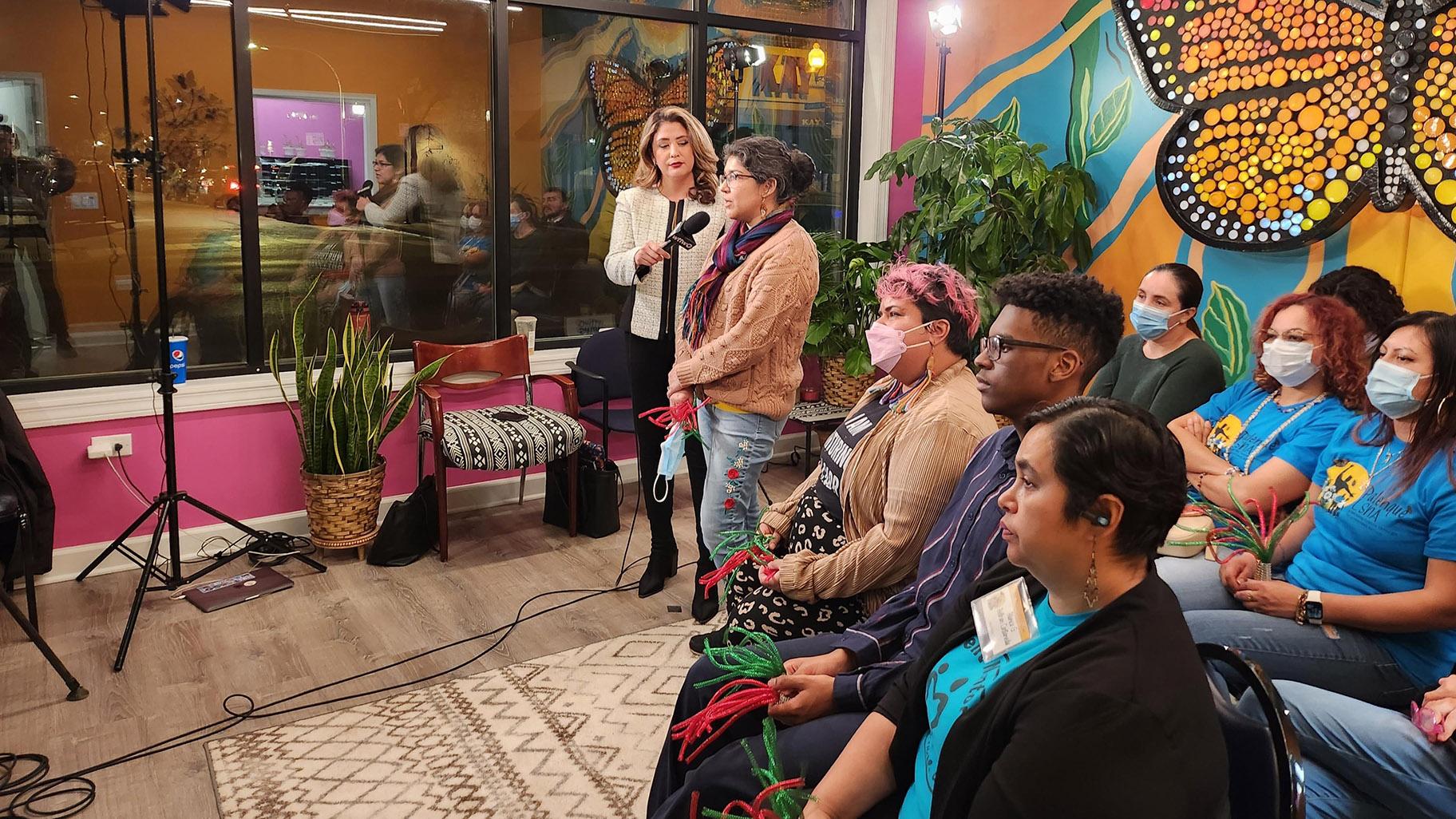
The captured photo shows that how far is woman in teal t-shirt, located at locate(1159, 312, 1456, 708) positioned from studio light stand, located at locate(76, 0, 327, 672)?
3.07m

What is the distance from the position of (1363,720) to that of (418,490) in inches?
128

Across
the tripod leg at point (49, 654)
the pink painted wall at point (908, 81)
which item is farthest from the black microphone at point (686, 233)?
the pink painted wall at point (908, 81)

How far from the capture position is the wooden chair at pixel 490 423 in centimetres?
400

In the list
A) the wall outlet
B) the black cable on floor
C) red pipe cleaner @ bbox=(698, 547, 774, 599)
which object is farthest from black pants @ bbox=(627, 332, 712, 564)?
the wall outlet

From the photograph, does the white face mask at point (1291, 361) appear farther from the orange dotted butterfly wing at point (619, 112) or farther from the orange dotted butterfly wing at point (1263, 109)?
the orange dotted butterfly wing at point (619, 112)

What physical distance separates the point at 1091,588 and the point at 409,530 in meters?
3.21

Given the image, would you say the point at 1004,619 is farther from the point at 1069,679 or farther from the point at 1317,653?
the point at 1317,653

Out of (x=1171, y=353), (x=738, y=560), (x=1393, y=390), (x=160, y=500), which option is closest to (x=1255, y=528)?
(x=1393, y=390)

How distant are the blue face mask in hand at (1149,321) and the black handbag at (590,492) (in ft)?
6.91

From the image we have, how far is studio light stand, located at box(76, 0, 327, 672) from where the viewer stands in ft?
10.9

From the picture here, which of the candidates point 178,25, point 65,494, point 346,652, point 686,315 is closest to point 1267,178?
point 686,315

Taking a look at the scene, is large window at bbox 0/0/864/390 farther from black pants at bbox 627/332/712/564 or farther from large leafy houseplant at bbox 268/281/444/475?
black pants at bbox 627/332/712/564

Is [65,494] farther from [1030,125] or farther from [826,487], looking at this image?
[1030,125]

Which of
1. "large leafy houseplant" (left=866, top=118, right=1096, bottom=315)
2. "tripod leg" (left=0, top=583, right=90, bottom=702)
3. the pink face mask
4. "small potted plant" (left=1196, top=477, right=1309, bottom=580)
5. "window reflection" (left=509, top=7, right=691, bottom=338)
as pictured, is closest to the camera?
the pink face mask
